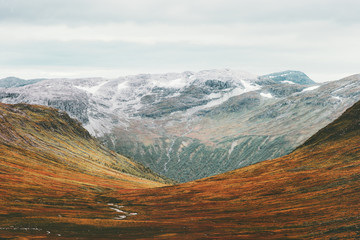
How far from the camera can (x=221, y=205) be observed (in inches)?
4557

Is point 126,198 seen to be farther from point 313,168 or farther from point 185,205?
point 313,168

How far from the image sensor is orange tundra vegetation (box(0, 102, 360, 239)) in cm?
7594

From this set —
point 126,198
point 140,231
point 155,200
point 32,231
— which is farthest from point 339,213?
point 126,198

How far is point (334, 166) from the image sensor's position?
12838cm

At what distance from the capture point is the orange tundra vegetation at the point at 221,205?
2990 inches

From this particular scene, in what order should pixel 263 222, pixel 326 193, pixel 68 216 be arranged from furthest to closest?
pixel 326 193
pixel 68 216
pixel 263 222

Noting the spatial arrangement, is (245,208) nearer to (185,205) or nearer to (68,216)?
(185,205)

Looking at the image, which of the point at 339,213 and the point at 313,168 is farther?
the point at 313,168

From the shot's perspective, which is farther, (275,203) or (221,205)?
(221,205)

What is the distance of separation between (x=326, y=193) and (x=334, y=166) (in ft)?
110

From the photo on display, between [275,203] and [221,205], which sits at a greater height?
[275,203]

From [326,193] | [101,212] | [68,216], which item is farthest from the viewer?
[101,212]

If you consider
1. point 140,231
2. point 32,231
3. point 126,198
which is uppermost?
point 32,231

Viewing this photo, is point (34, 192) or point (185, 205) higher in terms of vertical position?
point (34, 192)
